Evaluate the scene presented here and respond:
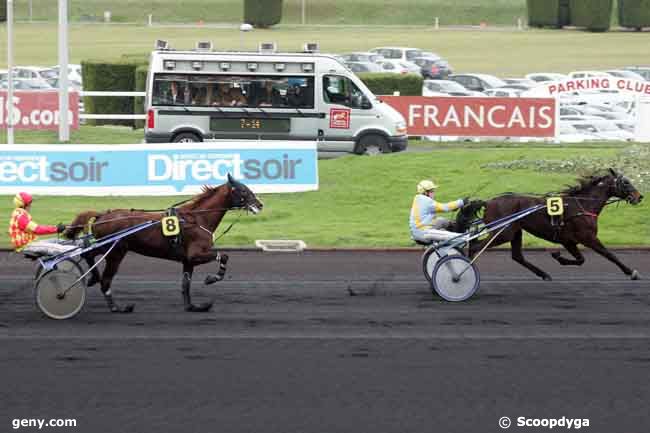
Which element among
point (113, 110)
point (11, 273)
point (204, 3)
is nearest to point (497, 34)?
point (204, 3)

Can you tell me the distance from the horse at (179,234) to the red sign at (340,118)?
48.0ft

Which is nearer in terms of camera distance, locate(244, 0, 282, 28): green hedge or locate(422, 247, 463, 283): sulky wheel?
locate(422, 247, 463, 283): sulky wheel

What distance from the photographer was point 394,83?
36.4 metres

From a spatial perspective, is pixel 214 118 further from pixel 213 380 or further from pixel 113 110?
pixel 213 380

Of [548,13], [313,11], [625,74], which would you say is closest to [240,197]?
[625,74]

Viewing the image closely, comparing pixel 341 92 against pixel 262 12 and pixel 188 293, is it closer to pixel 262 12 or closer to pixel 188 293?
pixel 188 293

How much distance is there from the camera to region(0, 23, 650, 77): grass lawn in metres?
61.4

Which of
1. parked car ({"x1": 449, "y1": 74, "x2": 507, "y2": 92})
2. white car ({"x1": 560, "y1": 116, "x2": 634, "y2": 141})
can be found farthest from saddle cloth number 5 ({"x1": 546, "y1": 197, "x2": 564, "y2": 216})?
parked car ({"x1": 449, "y1": 74, "x2": 507, "y2": 92})

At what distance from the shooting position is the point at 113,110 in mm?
36625

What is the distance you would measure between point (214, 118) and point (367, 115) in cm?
366

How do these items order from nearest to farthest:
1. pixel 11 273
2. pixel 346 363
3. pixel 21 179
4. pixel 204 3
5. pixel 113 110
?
pixel 346 363, pixel 11 273, pixel 21 179, pixel 113 110, pixel 204 3

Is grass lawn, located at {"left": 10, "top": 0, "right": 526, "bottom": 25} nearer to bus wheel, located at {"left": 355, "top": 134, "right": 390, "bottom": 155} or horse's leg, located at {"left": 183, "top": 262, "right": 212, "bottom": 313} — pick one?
bus wheel, located at {"left": 355, "top": 134, "right": 390, "bottom": 155}

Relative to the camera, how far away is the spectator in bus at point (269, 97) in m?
27.7

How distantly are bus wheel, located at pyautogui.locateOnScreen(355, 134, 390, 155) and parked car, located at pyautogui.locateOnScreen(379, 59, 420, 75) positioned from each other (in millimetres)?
24772
